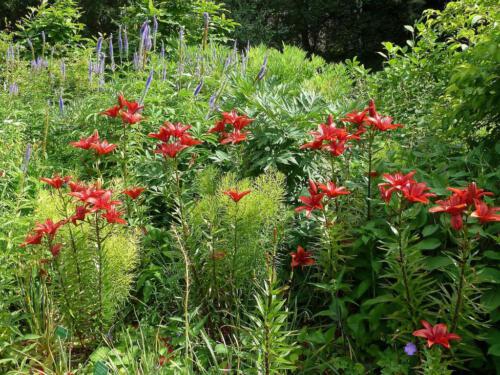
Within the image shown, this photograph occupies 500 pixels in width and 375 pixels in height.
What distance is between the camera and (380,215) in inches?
96.0

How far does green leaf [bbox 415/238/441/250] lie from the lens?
2.09m

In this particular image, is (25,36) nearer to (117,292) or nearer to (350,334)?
(117,292)

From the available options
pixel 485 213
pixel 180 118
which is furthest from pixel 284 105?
pixel 485 213

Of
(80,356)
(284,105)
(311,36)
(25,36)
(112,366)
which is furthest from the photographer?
(311,36)

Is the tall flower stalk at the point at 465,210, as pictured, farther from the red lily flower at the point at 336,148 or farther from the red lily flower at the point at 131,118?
the red lily flower at the point at 131,118

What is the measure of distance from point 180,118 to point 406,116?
1602mm

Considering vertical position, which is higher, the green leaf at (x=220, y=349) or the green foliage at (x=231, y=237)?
the green foliage at (x=231, y=237)

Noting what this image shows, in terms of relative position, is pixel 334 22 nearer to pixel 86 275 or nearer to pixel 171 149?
pixel 171 149

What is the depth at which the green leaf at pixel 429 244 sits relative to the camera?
2.09 m

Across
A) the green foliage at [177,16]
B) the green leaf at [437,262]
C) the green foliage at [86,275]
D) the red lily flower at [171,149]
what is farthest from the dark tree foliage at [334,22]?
the green leaf at [437,262]

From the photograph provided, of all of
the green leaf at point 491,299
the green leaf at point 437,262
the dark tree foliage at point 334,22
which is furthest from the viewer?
the dark tree foliage at point 334,22

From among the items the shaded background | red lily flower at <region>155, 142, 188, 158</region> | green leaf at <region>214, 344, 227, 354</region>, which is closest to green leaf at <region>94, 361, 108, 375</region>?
green leaf at <region>214, 344, 227, 354</region>

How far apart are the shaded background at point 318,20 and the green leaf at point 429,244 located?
38.8 ft

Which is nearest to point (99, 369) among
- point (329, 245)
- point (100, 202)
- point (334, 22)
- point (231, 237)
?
point (100, 202)
